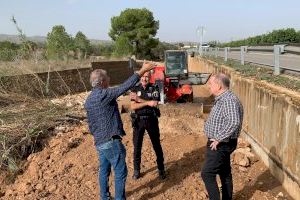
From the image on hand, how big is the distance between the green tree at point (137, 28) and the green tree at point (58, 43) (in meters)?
26.4

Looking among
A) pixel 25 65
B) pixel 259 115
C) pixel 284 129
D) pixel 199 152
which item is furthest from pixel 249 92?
pixel 25 65

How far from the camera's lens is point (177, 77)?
1858 centimetres

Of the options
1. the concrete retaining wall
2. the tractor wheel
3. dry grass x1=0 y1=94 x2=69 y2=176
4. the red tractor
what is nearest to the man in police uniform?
the concrete retaining wall

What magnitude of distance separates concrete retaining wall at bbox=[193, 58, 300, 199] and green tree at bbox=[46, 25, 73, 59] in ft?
69.4

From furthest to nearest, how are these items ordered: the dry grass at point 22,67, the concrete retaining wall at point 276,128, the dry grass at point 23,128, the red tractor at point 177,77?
1. the dry grass at point 22,67
2. the red tractor at point 177,77
3. the dry grass at point 23,128
4. the concrete retaining wall at point 276,128

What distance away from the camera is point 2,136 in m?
9.66

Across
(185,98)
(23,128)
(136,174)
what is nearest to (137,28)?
(185,98)

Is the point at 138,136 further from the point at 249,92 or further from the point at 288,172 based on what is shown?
the point at 249,92

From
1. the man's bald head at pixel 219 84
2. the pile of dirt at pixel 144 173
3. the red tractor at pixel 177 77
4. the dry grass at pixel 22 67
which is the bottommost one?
the pile of dirt at pixel 144 173

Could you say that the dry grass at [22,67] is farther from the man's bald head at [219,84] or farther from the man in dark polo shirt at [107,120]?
the man's bald head at [219,84]

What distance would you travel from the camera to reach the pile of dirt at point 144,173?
705 cm

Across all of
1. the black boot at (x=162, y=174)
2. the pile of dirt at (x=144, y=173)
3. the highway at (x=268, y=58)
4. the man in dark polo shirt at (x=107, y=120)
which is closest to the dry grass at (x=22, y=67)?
the pile of dirt at (x=144, y=173)

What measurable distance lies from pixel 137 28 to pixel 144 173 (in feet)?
183

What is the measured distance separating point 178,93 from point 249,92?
6.57 m
